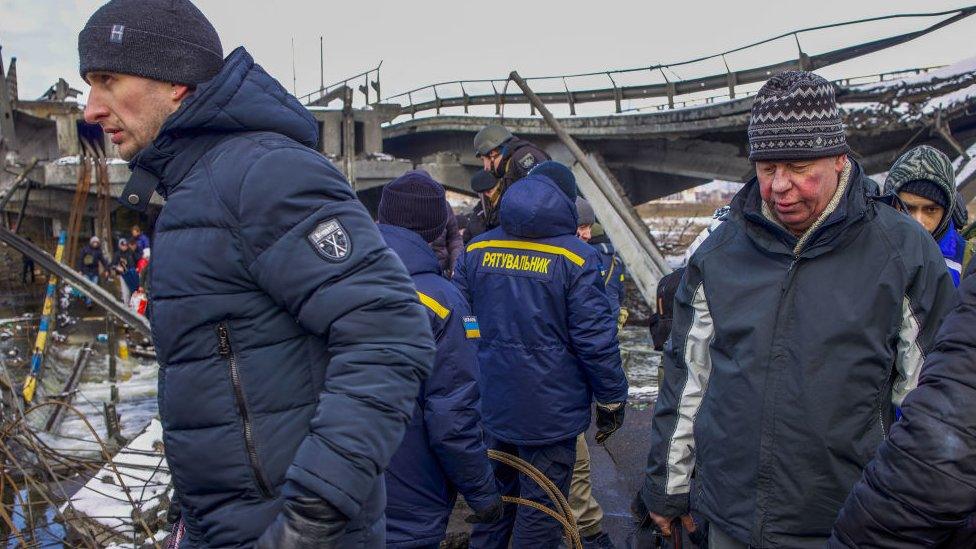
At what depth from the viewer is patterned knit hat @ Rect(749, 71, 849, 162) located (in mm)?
2299

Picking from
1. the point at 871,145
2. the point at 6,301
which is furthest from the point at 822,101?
the point at 6,301

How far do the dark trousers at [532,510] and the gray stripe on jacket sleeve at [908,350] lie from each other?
2.11m

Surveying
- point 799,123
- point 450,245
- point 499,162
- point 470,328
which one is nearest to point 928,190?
point 799,123

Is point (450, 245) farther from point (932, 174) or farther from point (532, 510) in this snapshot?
point (932, 174)

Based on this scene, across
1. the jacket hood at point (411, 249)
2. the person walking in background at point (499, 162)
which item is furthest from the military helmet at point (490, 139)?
the jacket hood at point (411, 249)

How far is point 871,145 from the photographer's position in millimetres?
11547

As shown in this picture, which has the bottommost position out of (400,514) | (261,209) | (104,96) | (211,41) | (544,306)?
(400,514)

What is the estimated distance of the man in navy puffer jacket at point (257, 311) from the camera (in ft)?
5.31

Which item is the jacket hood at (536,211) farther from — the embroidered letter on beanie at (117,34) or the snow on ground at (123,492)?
the embroidered letter on beanie at (117,34)

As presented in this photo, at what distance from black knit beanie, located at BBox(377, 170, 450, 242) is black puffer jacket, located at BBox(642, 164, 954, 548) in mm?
1211

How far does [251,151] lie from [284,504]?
808 millimetres

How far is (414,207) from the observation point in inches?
123

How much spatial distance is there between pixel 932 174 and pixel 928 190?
0.07m

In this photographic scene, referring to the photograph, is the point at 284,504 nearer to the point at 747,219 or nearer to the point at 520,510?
the point at 747,219
